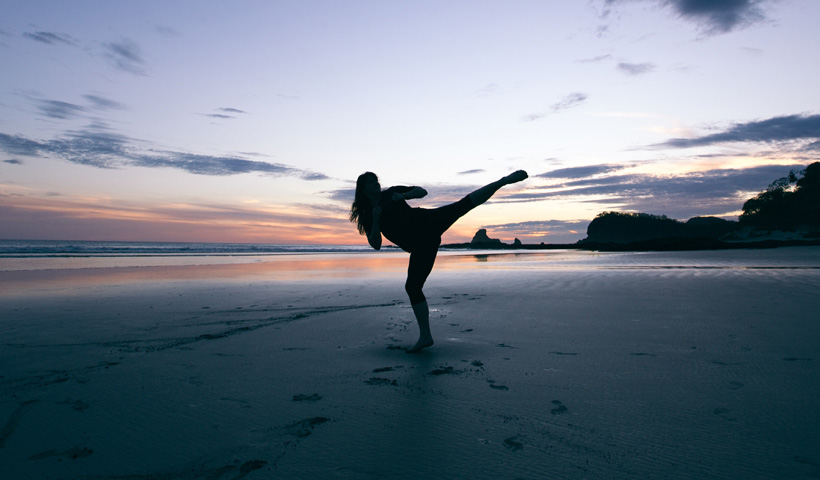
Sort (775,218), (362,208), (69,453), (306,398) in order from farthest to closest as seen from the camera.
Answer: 1. (775,218)
2. (362,208)
3. (306,398)
4. (69,453)

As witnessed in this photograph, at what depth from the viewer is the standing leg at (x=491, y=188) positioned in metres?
4.21

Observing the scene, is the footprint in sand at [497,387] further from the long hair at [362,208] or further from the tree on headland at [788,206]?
the tree on headland at [788,206]

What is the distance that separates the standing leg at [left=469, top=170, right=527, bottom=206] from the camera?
4.21 metres

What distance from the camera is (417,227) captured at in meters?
4.38

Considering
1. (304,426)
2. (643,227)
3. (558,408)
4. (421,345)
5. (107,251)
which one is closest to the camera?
(304,426)

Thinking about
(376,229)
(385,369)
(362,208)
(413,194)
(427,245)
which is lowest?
(385,369)

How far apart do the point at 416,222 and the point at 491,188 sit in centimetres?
84

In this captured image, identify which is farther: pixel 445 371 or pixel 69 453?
pixel 445 371

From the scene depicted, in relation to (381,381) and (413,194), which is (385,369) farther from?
(413,194)

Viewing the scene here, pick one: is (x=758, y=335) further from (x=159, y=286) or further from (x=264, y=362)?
(x=159, y=286)

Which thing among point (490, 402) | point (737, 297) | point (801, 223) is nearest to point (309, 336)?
point (490, 402)

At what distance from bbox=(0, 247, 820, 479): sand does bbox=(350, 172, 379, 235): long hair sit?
1.29 metres

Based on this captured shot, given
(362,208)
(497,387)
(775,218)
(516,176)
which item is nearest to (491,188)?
(516,176)

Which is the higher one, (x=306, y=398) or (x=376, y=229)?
(x=376, y=229)
